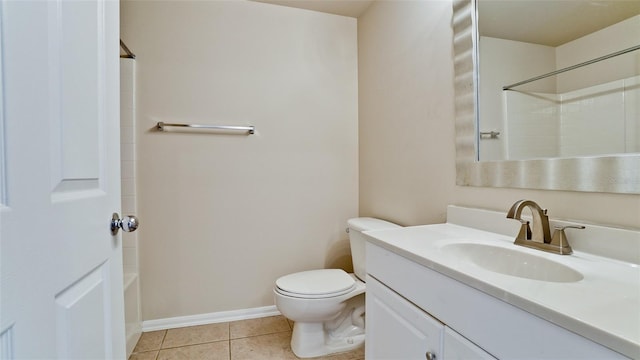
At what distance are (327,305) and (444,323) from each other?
884 mm

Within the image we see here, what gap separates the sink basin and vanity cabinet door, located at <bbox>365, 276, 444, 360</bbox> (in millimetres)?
235

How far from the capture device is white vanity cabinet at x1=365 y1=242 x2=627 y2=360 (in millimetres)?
532

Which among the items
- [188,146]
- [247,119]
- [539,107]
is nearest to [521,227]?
[539,107]

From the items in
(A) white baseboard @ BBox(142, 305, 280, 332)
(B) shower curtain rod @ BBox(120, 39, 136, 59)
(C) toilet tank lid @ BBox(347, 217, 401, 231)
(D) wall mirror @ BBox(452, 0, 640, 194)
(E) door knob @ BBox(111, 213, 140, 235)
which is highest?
(B) shower curtain rod @ BBox(120, 39, 136, 59)

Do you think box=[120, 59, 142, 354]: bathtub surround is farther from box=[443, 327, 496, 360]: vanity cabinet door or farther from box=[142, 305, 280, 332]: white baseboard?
box=[443, 327, 496, 360]: vanity cabinet door

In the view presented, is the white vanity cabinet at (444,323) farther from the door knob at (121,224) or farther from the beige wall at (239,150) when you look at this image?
the beige wall at (239,150)

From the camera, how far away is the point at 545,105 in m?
1.00

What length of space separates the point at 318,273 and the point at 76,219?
1.39 m

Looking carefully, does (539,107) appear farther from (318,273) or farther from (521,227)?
(318,273)

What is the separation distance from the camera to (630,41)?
803 millimetres

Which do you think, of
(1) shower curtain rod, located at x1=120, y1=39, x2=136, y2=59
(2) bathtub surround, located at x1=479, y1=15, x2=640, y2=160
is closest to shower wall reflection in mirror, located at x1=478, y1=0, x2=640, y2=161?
(2) bathtub surround, located at x1=479, y1=15, x2=640, y2=160

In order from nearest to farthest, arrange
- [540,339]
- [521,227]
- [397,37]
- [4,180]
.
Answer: [4,180], [540,339], [521,227], [397,37]

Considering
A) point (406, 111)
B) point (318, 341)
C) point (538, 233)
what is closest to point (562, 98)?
point (538, 233)

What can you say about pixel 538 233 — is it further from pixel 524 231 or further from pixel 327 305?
pixel 327 305
